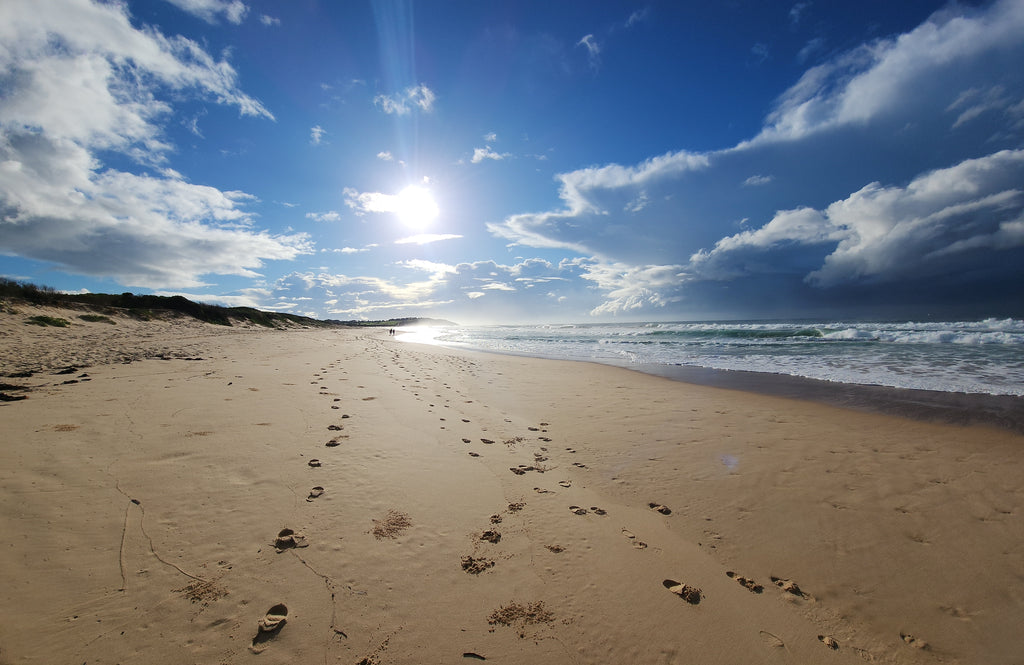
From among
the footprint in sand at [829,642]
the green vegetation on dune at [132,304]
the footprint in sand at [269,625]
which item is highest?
the green vegetation on dune at [132,304]

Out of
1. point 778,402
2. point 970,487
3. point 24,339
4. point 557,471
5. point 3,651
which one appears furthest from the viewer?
point 24,339

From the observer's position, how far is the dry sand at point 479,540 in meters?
2.27

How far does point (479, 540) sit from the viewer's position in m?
3.31

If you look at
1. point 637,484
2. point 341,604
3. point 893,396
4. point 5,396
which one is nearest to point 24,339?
point 5,396

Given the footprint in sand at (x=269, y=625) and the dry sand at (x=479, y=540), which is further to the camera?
the dry sand at (x=479, y=540)

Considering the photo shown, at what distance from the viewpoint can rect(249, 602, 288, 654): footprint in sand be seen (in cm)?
209

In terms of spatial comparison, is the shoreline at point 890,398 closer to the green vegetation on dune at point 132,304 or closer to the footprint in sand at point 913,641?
the footprint in sand at point 913,641

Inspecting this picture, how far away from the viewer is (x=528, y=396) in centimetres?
984

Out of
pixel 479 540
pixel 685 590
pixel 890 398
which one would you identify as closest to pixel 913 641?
pixel 685 590

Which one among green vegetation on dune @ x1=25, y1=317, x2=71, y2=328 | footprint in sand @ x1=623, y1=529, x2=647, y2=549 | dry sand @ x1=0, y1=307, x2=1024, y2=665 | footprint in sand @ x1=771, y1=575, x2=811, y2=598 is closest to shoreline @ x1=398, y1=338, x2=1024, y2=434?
dry sand @ x1=0, y1=307, x2=1024, y2=665

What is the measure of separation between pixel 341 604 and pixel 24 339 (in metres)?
20.3

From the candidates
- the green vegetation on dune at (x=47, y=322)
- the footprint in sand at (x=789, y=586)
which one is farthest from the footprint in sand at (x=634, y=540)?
the green vegetation on dune at (x=47, y=322)

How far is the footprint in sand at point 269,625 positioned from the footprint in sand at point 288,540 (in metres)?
0.62

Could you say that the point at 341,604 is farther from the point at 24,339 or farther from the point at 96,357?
the point at 24,339
